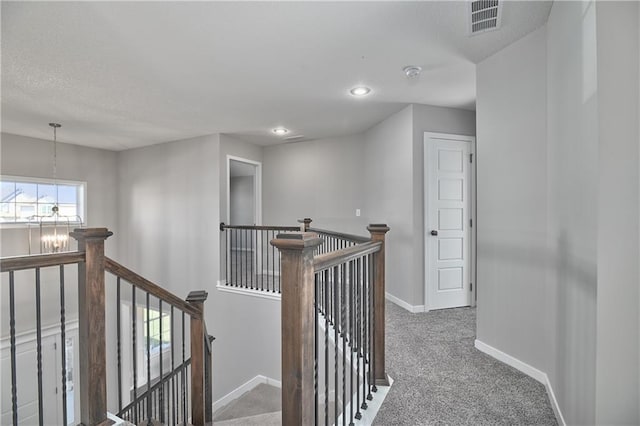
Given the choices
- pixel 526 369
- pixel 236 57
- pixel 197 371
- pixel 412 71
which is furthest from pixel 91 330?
pixel 412 71

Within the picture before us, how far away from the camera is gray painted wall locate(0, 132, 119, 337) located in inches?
193

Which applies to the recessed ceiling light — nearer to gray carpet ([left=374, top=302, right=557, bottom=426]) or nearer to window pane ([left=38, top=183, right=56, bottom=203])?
gray carpet ([left=374, top=302, right=557, bottom=426])

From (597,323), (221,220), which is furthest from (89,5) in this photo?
(221,220)

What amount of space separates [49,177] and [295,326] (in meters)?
6.25

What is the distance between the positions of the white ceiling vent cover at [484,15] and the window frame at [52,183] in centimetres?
660

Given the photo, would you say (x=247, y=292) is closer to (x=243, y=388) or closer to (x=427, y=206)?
(x=243, y=388)

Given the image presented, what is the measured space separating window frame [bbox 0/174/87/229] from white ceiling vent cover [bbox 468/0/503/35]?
260 inches

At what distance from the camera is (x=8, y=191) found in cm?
494

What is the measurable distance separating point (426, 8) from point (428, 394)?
248 centimetres

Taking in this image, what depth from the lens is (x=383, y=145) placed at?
14.4 ft

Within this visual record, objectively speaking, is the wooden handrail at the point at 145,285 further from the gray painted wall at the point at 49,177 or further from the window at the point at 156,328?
the window at the point at 156,328

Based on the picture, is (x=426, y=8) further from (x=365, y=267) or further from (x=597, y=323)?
(x=597, y=323)

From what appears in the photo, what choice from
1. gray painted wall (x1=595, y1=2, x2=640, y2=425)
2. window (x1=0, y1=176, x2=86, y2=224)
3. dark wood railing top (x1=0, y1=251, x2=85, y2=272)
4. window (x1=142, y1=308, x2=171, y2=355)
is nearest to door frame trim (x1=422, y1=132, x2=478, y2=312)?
gray painted wall (x1=595, y1=2, x2=640, y2=425)

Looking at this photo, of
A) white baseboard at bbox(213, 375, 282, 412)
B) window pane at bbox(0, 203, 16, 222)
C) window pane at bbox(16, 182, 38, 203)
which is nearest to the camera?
white baseboard at bbox(213, 375, 282, 412)
